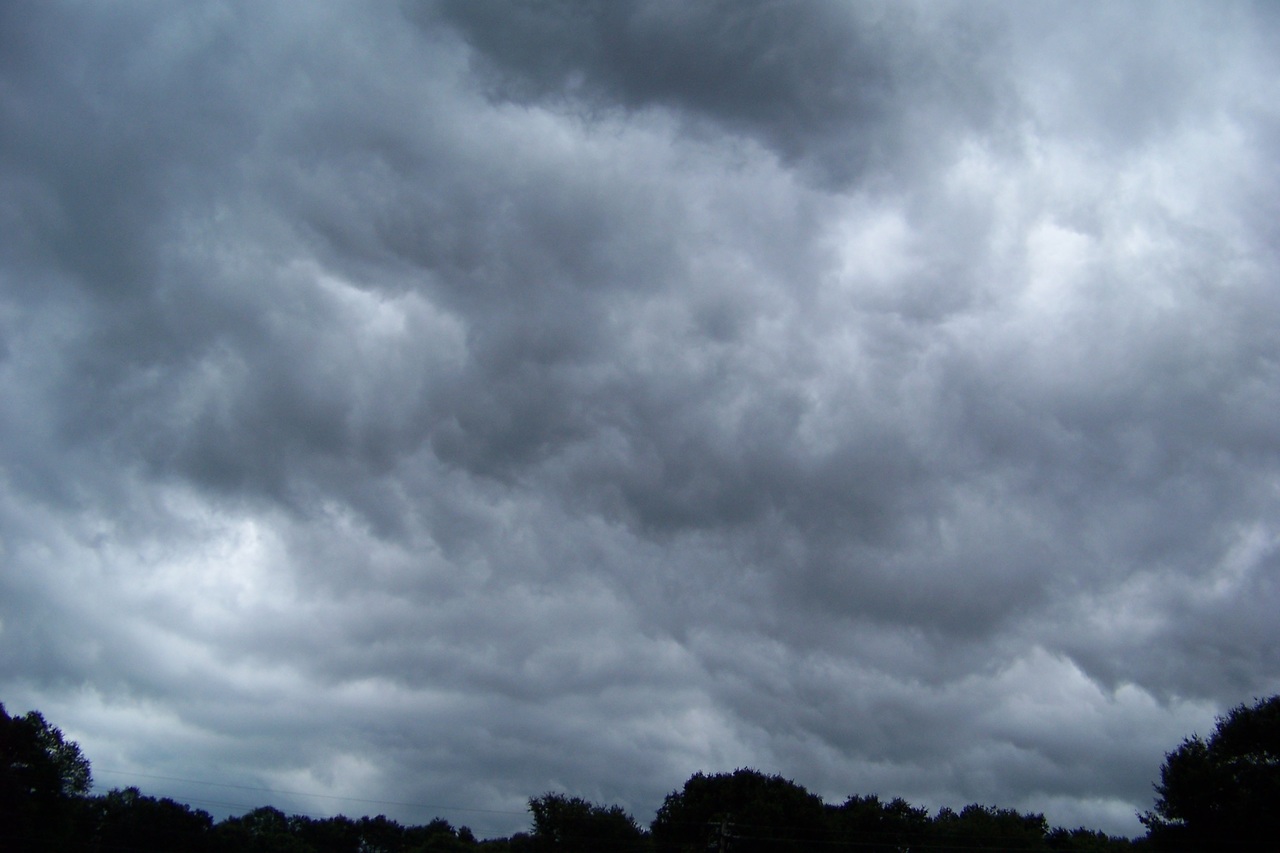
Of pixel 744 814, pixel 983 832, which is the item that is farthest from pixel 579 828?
pixel 983 832

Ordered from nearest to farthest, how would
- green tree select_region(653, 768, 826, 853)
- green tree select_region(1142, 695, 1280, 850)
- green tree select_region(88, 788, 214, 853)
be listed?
green tree select_region(1142, 695, 1280, 850)
green tree select_region(653, 768, 826, 853)
green tree select_region(88, 788, 214, 853)

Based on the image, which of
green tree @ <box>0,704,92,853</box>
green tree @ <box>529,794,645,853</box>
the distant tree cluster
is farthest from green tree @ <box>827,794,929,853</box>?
green tree @ <box>0,704,92,853</box>

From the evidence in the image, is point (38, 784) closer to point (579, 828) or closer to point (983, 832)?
point (579, 828)

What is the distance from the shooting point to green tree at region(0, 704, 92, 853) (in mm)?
92125

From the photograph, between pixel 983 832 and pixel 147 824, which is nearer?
pixel 983 832

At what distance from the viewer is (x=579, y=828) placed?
334ft

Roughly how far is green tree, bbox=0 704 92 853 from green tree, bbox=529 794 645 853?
49383 millimetres

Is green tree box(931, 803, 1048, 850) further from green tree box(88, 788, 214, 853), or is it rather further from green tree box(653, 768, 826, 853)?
green tree box(88, 788, 214, 853)

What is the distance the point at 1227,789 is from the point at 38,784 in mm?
120059

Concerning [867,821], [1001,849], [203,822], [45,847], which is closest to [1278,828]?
[1001,849]

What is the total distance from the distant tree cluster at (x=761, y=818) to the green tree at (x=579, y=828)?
0.13 m

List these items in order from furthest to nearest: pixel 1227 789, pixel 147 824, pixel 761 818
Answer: pixel 147 824 < pixel 761 818 < pixel 1227 789

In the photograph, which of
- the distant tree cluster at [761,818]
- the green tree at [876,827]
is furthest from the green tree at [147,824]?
the green tree at [876,827]

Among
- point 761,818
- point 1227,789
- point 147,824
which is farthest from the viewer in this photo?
point 147,824
